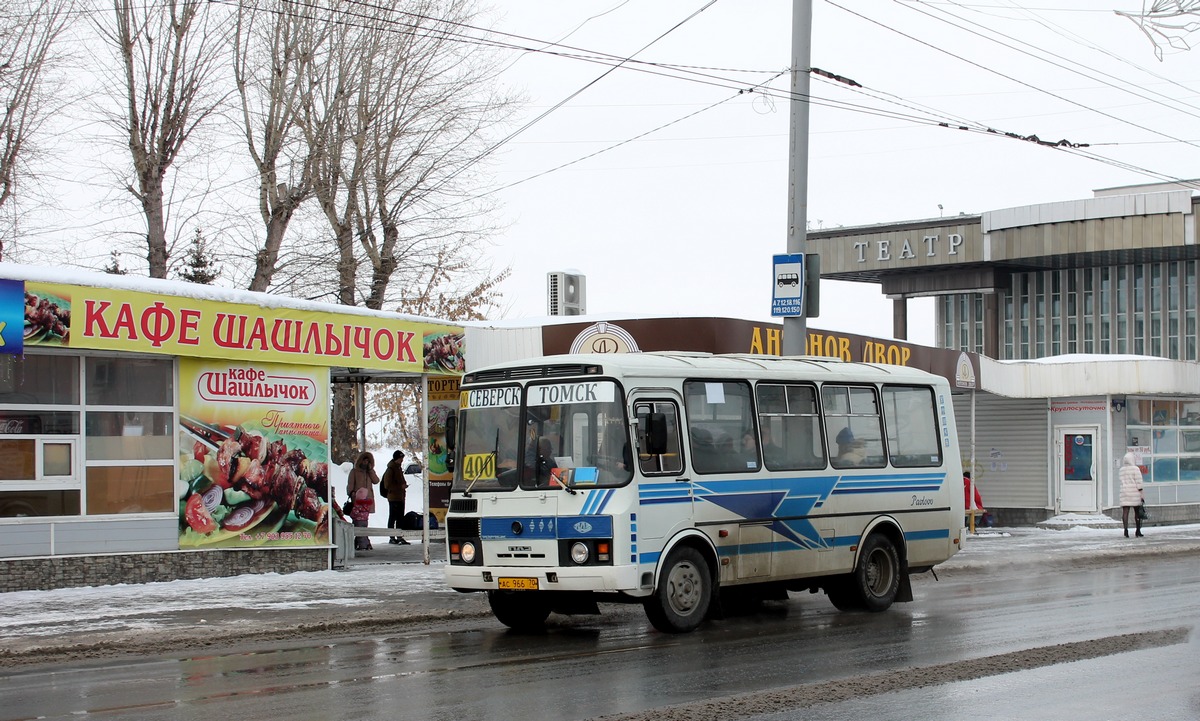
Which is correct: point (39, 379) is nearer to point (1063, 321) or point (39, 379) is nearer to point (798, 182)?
point (798, 182)

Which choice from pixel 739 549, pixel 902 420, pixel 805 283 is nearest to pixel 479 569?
pixel 739 549

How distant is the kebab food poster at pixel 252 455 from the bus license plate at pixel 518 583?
6.05 m

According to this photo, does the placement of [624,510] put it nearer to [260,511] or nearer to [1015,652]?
[1015,652]

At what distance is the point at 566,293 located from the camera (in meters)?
25.3

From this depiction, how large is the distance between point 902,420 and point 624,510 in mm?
4877

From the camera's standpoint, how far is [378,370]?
64.9 feet

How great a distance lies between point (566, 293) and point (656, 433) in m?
12.7

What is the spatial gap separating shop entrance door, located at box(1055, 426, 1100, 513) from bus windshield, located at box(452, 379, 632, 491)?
23702mm

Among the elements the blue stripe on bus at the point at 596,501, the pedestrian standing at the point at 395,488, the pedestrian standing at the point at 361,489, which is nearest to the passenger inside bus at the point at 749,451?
the blue stripe on bus at the point at 596,501

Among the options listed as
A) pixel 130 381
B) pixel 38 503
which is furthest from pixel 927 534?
pixel 38 503

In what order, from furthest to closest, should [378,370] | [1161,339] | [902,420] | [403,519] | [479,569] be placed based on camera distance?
1. [1161,339]
2. [403,519]
3. [378,370]
4. [902,420]
5. [479,569]

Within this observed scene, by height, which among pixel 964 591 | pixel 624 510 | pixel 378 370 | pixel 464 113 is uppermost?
pixel 464 113

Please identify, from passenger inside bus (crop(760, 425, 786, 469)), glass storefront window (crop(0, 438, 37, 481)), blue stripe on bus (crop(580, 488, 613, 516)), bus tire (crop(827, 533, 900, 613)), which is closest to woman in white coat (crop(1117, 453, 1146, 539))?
bus tire (crop(827, 533, 900, 613))

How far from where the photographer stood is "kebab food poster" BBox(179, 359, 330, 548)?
57.7 ft
